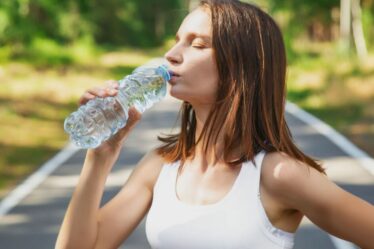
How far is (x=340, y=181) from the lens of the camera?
11781mm

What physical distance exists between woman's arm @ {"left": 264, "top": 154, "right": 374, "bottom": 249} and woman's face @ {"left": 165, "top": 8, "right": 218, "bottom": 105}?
272 millimetres

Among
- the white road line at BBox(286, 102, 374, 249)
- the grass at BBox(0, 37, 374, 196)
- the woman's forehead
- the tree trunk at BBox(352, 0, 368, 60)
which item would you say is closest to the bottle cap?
the woman's forehead

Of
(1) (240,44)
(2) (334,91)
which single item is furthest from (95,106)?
(2) (334,91)

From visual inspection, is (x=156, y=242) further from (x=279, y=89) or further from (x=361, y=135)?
(x=361, y=135)

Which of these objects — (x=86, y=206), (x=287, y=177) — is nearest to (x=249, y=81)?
(x=287, y=177)

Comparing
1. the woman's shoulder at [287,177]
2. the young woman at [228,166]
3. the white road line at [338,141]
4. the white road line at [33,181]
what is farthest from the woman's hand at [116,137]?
the white road line at [33,181]

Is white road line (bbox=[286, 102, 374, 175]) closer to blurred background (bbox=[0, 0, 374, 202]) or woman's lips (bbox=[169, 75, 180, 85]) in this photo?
blurred background (bbox=[0, 0, 374, 202])

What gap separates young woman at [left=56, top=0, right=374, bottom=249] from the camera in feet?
8.13

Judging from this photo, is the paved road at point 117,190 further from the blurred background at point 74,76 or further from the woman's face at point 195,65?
the woman's face at point 195,65

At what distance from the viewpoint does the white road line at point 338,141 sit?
43.0ft

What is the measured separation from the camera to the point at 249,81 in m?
2.63

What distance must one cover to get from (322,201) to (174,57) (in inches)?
20.2

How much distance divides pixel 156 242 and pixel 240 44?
52 cm

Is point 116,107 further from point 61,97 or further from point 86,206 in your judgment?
point 61,97
